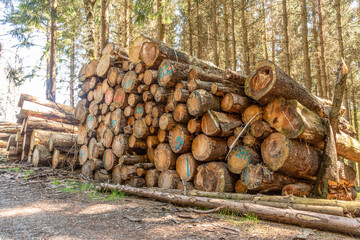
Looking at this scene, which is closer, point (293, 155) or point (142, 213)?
point (142, 213)

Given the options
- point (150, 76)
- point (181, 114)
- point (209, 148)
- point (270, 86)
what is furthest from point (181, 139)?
point (270, 86)

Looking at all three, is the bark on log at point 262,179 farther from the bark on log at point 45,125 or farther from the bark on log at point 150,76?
the bark on log at point 45,125

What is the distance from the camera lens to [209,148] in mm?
3650

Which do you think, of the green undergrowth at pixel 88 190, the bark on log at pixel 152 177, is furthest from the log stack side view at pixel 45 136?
the bark on log at pixel 152 177

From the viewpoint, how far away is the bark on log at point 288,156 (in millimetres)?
3160

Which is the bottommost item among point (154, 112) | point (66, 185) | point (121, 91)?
point (66, 185)

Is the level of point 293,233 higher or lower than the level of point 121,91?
lower

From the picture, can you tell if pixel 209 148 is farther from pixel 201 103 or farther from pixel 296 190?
pixel 296 190

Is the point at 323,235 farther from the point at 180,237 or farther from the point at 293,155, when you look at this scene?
the point at 180,237

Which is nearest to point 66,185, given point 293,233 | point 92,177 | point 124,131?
point 92,177

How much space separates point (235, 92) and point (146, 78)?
192 centimetres

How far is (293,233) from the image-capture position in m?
2.22

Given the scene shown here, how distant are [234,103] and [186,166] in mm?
1390

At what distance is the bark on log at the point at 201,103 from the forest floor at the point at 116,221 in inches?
60.8
